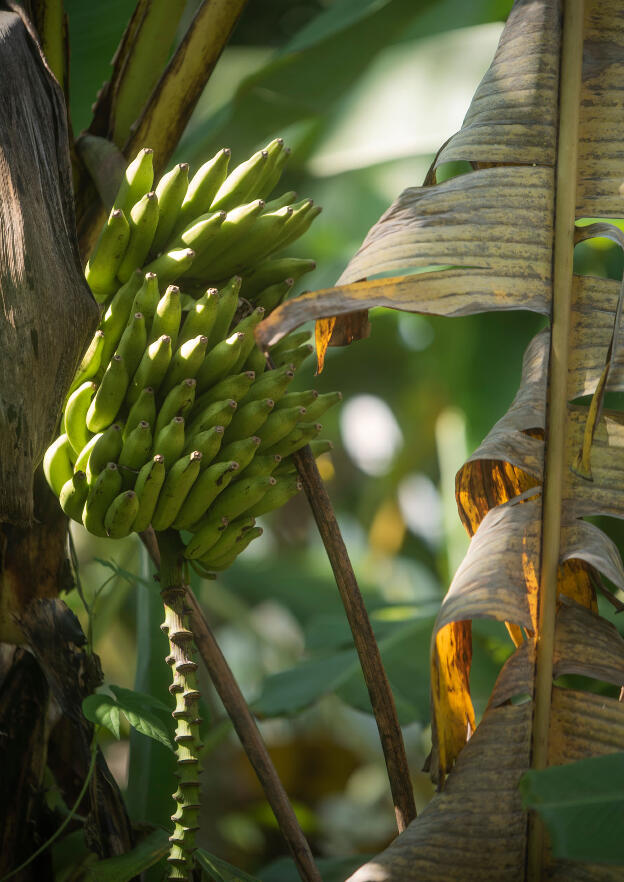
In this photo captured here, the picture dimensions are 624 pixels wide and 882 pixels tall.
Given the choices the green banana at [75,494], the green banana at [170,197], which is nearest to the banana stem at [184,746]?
the green banana at [75,494]

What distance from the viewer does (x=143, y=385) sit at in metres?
0.65

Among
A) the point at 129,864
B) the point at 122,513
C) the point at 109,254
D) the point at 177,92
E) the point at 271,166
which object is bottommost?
the point at 129,864

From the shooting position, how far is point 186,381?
2.06ft

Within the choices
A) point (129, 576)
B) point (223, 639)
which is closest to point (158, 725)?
point (129, 576)

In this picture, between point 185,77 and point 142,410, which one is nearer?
point 142,410

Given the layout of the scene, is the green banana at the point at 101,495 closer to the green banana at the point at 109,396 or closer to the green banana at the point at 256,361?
the green banana at the point at 109,396

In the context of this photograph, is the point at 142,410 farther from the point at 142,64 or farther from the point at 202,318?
the point at 142,64

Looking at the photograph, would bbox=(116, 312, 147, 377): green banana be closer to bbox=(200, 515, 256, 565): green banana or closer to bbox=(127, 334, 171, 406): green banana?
bbox=(127, 334, 171, 406): green banana

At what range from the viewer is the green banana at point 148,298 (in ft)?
2.11

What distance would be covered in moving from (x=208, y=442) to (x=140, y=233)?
20 centimetres

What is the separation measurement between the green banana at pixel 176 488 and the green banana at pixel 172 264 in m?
0.16

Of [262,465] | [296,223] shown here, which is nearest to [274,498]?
[262,465]

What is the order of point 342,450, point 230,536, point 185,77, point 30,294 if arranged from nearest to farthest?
point 30,294
point 230,536
point 185,77
point 342,450

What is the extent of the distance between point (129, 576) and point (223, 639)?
68.5 inches
